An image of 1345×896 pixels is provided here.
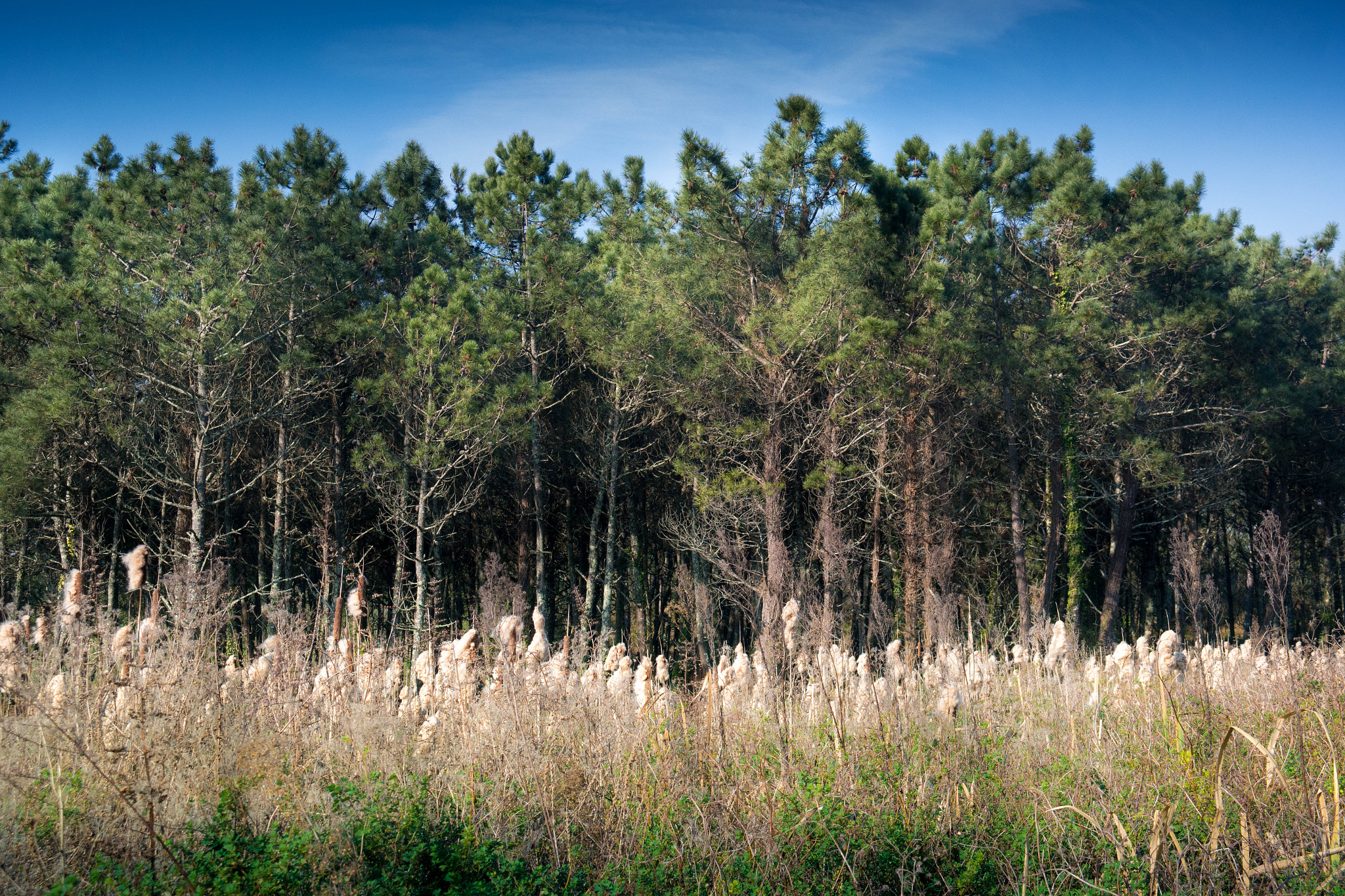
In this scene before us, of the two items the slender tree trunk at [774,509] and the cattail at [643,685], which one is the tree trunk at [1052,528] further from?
the cattail at [643,685]

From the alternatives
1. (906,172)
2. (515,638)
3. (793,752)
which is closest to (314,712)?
(515,638)

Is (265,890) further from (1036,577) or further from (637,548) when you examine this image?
(1036,577)

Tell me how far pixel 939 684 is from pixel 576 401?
1283 cm

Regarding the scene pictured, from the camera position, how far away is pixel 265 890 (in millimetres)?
3271

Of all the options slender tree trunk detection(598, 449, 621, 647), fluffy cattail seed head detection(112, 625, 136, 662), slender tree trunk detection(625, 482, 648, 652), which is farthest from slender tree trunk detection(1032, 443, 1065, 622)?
fluffy cattail seed head detection(112, 625, 136, 662)

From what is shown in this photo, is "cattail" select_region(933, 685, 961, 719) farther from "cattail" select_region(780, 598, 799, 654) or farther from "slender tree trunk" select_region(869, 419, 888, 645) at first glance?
"slender tree trunk" select_region(869, 419, 888, 645)

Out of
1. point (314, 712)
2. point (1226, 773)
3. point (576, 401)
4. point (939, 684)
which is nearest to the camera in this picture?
point (1226, 773)

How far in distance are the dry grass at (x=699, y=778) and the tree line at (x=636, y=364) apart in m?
6.77

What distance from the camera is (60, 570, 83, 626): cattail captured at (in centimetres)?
573

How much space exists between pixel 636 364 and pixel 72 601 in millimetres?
10510

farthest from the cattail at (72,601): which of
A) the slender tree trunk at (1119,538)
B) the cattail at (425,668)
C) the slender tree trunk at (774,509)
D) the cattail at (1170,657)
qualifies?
the slender tree trunk at (1119,538)

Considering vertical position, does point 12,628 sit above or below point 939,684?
above

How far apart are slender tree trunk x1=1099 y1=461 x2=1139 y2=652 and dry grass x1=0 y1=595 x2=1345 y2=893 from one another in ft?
40.6

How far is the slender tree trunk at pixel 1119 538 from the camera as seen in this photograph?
1752 centimetres
